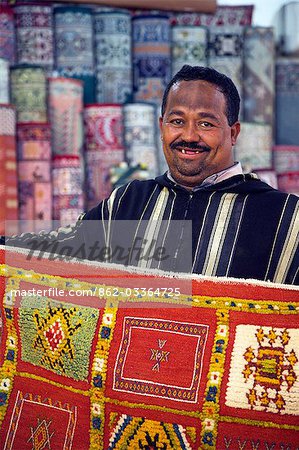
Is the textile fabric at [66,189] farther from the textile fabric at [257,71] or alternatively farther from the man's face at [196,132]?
the man's face at [196,132]

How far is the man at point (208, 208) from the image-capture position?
5.62 feet

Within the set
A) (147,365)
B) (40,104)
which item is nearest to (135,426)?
(147,365)

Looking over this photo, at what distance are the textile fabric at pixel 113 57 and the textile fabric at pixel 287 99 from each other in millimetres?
1072

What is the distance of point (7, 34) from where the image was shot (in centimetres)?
404

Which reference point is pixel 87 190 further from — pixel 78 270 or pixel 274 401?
pixel 274 401

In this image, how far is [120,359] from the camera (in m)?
1.47

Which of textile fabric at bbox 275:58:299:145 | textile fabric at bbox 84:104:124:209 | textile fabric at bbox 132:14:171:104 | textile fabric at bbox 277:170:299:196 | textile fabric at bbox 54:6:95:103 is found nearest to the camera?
textile fabric at bbox 84:104:124:209

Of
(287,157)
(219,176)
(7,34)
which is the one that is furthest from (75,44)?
(219,176)

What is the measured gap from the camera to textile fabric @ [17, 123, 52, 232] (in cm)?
372

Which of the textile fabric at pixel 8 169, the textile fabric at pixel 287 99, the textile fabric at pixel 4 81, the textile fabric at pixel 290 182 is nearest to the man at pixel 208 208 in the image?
the textile fabric at pixel 8 169

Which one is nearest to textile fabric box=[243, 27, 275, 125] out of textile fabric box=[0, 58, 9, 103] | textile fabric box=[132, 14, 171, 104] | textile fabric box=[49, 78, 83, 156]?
textile fabric box=[132, 14, 171, 104]

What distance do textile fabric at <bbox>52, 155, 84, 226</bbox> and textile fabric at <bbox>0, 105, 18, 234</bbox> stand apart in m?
0.25

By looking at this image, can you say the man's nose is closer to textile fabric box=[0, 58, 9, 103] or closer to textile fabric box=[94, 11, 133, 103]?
textile fabric box=[0, 58, 9, 103]

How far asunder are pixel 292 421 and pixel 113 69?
321cm
